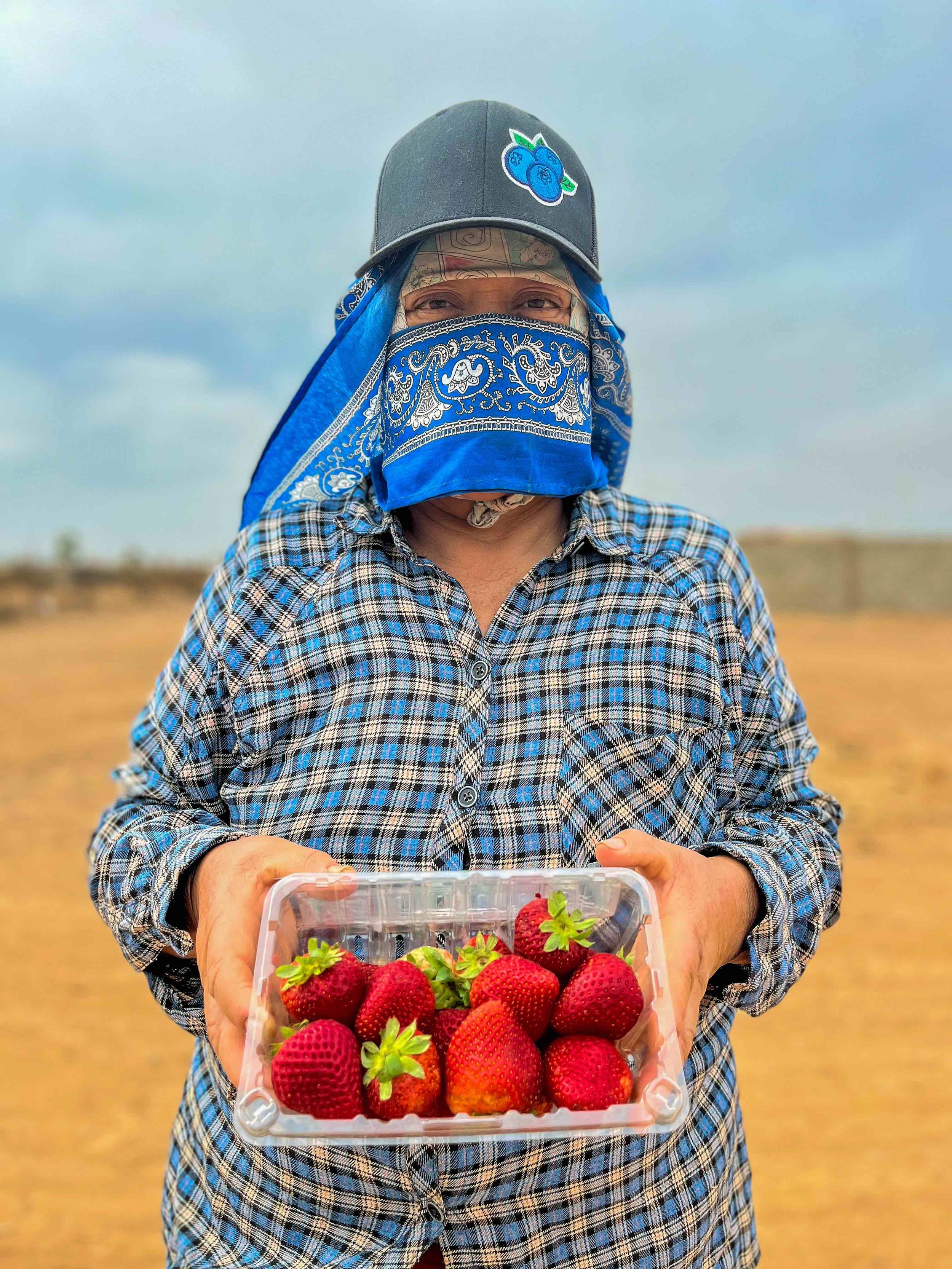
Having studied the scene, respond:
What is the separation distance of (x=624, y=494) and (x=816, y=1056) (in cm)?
397

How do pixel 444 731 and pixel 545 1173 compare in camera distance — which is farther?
pixel 444 731

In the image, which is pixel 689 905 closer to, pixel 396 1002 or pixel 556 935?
pixel 556 935

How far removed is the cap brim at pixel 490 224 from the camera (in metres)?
1.97

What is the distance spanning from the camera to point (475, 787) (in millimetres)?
1893

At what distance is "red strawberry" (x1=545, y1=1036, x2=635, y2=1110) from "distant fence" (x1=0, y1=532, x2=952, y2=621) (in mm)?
27568

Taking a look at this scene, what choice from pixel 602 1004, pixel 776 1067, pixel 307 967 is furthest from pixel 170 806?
pixel 776 1067

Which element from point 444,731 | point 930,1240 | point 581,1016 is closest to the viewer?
point 581,1016

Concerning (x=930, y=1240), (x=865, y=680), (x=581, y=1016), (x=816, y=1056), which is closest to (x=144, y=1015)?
(x=816, y=1056)

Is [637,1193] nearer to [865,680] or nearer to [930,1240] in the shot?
[930,1240]

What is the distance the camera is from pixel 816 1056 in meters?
5.19

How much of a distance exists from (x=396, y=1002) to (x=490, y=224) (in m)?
1.35

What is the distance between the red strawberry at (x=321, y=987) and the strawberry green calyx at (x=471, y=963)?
158 millimetres

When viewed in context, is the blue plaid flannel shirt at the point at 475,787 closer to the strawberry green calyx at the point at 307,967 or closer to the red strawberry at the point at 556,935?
the red strawberry at the point at 556,935

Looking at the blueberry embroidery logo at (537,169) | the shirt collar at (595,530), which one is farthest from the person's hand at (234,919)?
the blueberry embroidery logo at (537,169)
